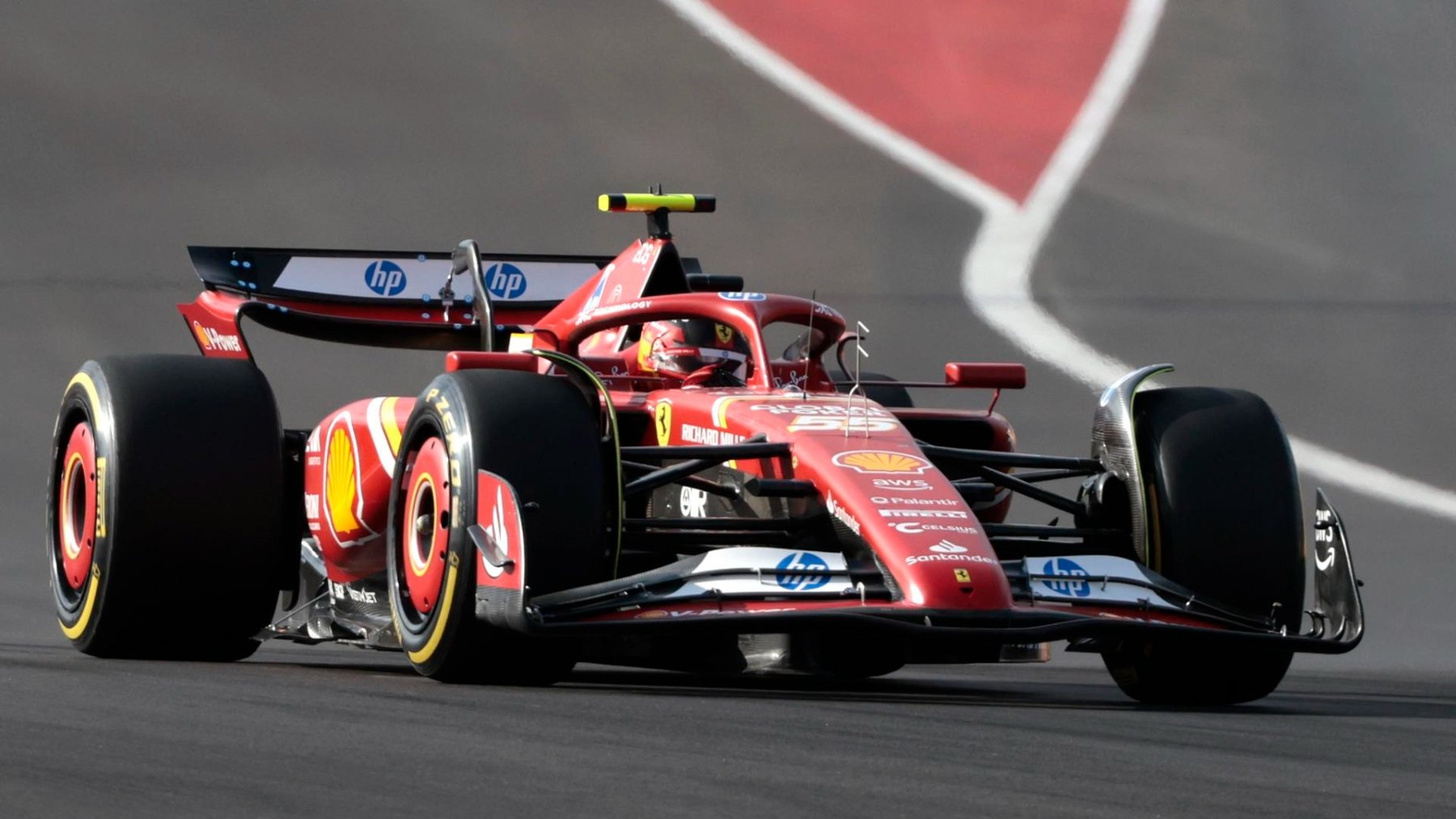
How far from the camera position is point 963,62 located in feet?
78.0

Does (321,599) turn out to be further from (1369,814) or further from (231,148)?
(231,148)

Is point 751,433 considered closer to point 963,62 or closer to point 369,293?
point 369,293

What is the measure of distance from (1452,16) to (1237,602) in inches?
710

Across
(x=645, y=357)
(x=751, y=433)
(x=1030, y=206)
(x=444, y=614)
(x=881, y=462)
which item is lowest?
(x=444, y=614)

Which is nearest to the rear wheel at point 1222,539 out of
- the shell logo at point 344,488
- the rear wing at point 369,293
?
→ the shell logo at point 344,488

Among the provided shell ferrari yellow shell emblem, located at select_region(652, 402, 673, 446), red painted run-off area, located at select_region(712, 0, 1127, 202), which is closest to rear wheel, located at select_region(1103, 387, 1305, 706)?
shell ferrari yellow shell emblem, located at select_region(652, 402, 673, 446)

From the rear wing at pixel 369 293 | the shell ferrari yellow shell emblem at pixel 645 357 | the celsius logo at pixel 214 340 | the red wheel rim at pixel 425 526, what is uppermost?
the rear wing at pixel 369 293

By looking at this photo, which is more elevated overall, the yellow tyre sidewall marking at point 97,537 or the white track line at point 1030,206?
the white track line at point 1030,206

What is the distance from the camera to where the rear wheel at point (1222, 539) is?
325 inches

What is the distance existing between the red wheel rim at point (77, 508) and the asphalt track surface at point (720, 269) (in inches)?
22.3

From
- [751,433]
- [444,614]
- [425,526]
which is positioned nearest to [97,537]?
[425,526]

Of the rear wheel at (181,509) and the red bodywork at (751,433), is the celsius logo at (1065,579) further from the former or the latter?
the rear wheel at (181,509)

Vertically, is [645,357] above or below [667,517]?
above

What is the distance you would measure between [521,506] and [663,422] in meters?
1.41
